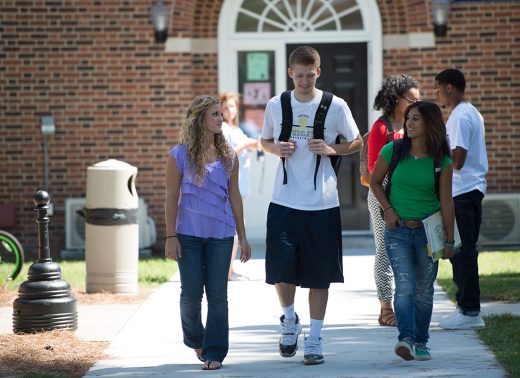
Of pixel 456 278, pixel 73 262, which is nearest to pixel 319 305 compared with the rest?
pixel 456 278

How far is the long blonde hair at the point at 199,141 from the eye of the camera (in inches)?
272

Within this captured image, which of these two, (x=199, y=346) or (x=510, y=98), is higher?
(x=510, y=98)

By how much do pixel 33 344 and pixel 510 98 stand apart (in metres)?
9.03

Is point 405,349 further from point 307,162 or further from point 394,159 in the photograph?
point 307,162

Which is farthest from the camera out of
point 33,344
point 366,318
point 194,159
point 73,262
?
point 73,262

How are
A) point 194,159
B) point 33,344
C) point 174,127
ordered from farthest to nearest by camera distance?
point 174,127
point 33,344
point 194,159

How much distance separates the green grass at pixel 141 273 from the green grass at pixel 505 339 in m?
4.19

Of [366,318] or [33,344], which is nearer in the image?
[33,344]

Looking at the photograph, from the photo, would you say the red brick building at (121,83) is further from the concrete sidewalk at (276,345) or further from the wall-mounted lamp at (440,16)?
the concrete sidewalk at (276,345)

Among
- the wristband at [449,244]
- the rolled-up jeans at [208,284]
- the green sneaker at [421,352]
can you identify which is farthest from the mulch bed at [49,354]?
the wristband at [449,244]

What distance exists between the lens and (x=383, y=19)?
50.9 ft

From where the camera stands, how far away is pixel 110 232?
10.7 meters

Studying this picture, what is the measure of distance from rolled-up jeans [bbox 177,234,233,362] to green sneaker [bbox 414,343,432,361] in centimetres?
116

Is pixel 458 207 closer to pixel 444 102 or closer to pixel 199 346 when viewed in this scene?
pixel 444 102
